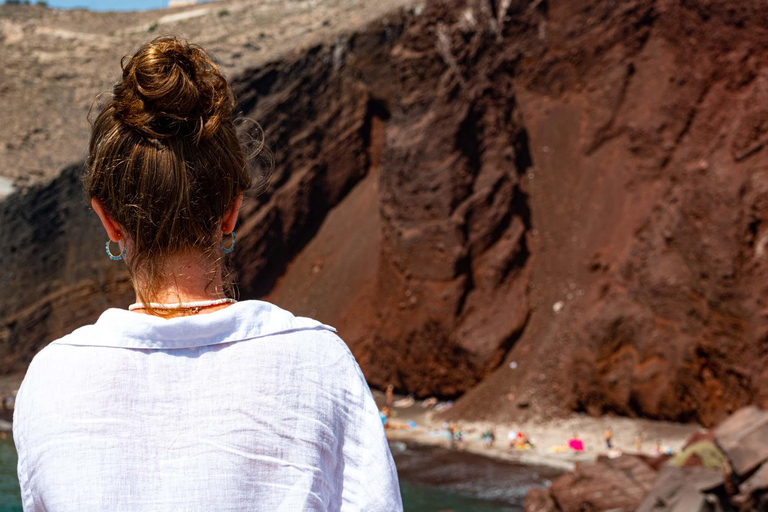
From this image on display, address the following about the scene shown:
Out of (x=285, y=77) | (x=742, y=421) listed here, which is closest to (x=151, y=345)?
(x=742, y=421)

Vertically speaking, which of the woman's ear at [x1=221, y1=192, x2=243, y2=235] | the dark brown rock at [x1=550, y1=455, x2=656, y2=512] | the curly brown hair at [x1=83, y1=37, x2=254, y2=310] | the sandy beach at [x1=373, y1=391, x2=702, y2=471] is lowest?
the sandy beach at [x1=373, y1=391, x2=702, y2=471]

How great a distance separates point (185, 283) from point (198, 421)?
0.26 meters

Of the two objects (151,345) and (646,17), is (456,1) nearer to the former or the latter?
(646,17)

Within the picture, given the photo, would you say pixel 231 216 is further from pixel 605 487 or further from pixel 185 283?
pixel 605 487

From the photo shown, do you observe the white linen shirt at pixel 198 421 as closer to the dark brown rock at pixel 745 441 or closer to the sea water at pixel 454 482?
the dark brown rock at pixel 745 441

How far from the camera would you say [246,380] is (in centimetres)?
133

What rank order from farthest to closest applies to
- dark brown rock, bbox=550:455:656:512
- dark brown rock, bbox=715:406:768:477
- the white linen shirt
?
dark brown rock, bbox=550:455:656:512 < dark brown rock, bbox=715:406:768:477 < the white linen shirt

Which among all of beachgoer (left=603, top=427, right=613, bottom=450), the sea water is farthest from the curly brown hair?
beachgoer (left=603, top=427, right=613, bottom=450)

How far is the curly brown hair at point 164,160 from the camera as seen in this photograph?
1.37m

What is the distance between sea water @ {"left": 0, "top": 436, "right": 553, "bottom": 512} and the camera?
16.4 m

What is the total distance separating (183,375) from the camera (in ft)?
4.30

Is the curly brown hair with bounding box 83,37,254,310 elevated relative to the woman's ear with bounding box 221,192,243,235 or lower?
elevated

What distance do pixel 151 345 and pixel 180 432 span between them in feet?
0.48

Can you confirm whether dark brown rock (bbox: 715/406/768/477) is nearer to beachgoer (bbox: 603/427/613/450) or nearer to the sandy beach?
the sandy beach
